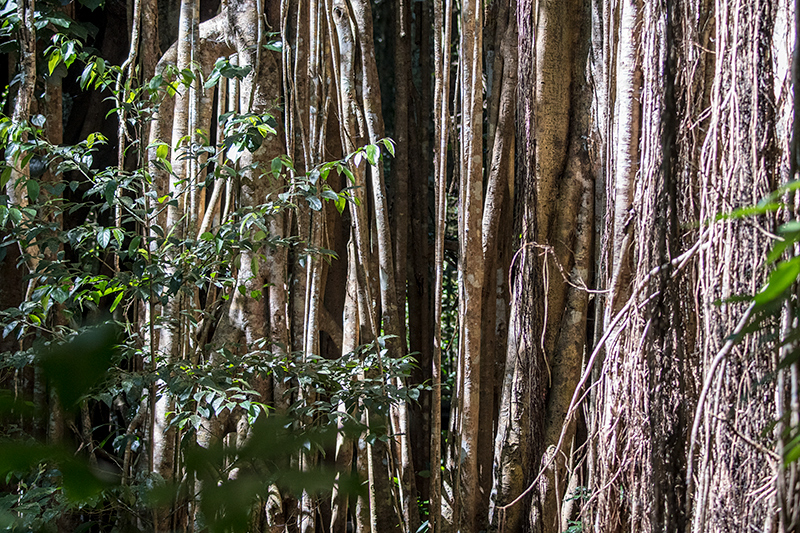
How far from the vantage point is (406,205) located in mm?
3240

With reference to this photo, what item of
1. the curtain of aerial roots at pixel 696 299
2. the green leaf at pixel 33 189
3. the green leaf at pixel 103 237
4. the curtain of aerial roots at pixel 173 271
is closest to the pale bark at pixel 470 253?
the curtain of aerial roots at pixel 696 299

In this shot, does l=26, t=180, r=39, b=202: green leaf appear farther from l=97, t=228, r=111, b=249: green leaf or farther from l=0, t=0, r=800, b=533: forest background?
l=97, t=228, r=111, b=249: green leaf

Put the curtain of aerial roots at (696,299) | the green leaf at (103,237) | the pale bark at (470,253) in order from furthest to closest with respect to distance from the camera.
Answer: the pale bark at (470,253)
the green leaf at (103,237)
the curtain of aerial roots at (696,299)

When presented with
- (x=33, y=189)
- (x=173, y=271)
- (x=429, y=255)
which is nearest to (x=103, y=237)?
(x=33, y=189)

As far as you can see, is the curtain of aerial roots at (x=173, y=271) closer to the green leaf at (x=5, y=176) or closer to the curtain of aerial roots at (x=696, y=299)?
the green leaf at (x=5, y=176)

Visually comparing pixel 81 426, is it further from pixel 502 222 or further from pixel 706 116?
pixel 706 116

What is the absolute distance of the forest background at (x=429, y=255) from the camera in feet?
4.12

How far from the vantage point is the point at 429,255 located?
3463mm

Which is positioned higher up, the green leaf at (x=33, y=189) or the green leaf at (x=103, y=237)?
the green leaf at (x=33, y=189)

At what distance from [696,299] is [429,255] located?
7.15 feet

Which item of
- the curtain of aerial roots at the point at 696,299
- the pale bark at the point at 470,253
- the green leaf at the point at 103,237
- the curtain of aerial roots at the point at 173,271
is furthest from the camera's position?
the pale bark at the point at 470,253

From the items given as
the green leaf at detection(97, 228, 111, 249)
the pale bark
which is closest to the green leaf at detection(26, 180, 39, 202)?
the green leaf at detection(97, 228, 111, 249)

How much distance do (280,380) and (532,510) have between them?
0.96 metres

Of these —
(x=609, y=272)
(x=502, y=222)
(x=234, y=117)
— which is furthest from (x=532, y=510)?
(x=234, y=117)
